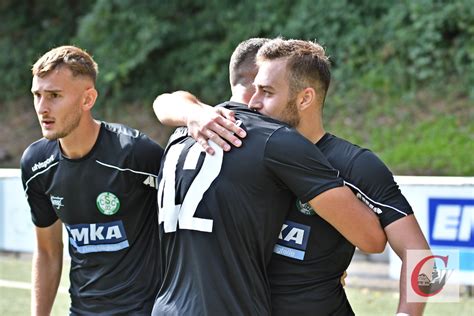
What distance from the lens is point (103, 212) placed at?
446cm

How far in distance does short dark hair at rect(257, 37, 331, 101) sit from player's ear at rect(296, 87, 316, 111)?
18mm

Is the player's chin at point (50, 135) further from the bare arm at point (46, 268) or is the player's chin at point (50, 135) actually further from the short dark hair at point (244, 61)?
the short dark hair at point (244, 61)

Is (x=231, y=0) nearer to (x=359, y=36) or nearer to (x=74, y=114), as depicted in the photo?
(x=359, y=36)

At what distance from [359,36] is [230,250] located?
13751mm

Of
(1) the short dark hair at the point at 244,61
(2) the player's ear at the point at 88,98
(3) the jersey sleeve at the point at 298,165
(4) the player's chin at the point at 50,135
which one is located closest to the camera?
(3) the jersey sleeve at the point at 298,165

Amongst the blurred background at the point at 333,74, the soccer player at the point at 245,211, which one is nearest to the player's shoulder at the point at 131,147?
the soccer player at the point at 245,211

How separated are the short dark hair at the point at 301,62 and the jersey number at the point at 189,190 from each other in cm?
43

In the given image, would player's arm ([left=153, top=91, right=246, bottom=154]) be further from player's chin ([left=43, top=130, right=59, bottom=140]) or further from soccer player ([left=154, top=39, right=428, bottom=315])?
player's chin ([left=43, top=130, right=59, bottom=140])

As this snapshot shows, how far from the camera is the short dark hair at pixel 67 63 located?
4426 millimetres

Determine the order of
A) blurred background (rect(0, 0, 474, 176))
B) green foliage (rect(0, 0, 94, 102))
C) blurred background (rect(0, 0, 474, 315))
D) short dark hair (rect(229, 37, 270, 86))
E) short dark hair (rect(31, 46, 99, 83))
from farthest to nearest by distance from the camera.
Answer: green foliage (rect(0, 0, 94, 102)), blurred background (rect(0, 0, 474, 176)), blurred background (rect(0, 0, 474, 315)), short dark hair (rect(31, 46, 99, 83)), short dark hair (rect(229, 37, 270, 86))

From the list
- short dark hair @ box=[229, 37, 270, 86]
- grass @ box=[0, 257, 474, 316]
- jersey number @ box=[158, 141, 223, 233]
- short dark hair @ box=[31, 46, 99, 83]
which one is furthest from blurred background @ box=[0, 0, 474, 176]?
jersey number @ box=[158, 141, 223, 233]

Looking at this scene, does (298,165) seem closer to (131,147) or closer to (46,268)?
(131,147)

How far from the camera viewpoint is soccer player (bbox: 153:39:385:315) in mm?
3305

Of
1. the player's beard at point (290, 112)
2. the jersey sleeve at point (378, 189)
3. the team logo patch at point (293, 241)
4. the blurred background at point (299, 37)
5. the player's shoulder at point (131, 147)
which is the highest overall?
the blurred background at point (299, 37)
